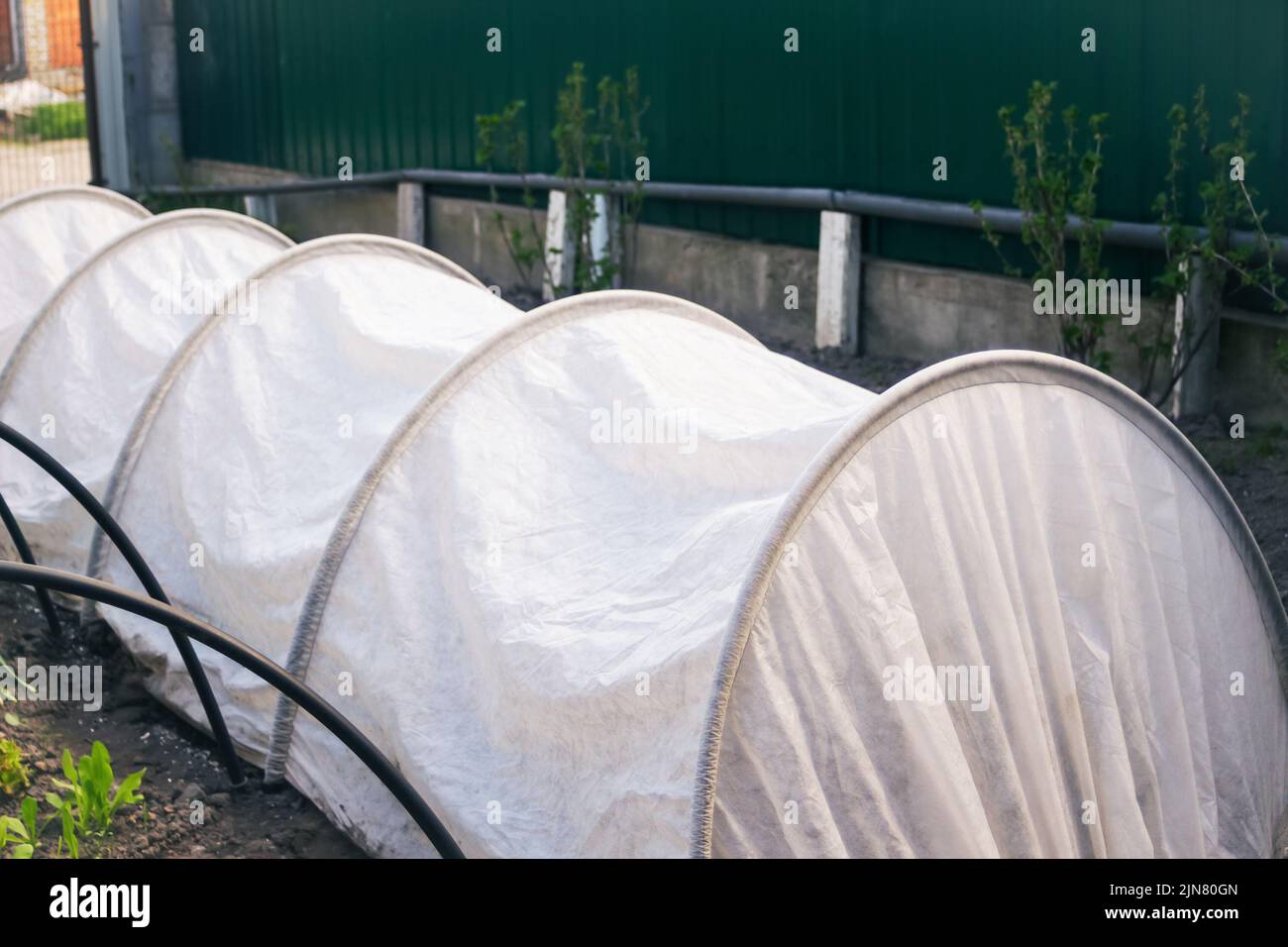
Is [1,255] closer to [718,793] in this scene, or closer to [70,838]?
[70,838]

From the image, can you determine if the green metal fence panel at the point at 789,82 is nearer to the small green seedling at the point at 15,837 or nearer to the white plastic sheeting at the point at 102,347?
the white plastic sheeting at the point at 102,347

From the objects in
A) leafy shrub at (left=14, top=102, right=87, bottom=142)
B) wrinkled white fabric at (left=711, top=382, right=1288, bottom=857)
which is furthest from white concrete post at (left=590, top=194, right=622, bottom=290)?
leafy shrub at (left=14, top=102, right=87, bottom=142)

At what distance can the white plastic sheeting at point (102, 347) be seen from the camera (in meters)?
5.36

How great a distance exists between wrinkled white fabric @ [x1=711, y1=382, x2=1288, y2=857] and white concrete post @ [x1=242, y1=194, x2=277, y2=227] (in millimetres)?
10113

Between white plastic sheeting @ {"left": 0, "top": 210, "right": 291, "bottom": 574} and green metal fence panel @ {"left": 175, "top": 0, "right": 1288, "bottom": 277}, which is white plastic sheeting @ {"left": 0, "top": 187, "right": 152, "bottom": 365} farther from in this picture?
green metal fence panel @ {"left": 175, "top": 0, "right": 1288, "bottom": 277}

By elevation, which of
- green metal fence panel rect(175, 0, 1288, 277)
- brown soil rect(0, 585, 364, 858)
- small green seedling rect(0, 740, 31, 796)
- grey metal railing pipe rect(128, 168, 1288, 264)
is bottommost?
brown soil rect(0, 585, 364, 858)

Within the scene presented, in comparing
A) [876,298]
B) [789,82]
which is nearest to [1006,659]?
[876,298]

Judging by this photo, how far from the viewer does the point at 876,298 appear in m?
7.60

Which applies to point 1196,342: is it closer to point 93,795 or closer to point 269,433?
point 269,433

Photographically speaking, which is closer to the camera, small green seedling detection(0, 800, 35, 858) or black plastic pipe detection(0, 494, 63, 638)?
small green seedling detection(0, 800, 35, 858)

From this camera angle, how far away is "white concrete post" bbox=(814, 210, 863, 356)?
762cm

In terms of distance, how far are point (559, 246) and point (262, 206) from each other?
160 inches

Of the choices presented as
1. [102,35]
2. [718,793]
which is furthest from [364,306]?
[102,35]
